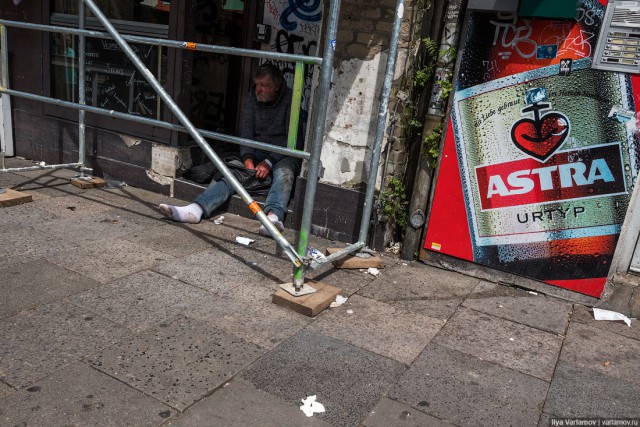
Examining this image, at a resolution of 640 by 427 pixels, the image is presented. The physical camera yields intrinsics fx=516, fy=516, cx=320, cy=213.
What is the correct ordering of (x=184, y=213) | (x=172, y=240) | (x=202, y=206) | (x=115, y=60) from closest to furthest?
(x=172, y=240) < (x=184, y=213) < (x=202, y=206) < (x=115, y=60)

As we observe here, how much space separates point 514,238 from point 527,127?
0.87 metres

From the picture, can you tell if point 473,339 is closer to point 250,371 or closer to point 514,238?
point 514,238

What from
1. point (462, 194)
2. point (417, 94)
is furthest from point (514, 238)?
point (417, 94)

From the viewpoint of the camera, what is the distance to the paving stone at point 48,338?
2543 millimetres

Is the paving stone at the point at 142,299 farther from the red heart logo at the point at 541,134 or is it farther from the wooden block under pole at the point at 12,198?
the red heart logo at the point at 541,134

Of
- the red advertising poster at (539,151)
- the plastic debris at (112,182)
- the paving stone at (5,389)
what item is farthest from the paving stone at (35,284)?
the red advertising poster at (539,151)

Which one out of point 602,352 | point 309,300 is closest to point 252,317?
point 309,300

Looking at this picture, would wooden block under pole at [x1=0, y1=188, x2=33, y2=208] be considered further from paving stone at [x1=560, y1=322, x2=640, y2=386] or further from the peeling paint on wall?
paving stone at [x1=560, y1=322, x2=640, y2=386]

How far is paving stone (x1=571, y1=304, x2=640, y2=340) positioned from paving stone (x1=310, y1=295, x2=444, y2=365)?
111cm

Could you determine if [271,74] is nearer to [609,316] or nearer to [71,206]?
[71,206]

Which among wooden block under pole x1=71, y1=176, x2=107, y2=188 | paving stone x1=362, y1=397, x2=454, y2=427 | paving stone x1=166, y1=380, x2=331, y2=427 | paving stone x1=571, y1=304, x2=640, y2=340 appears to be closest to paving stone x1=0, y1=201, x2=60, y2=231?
wooden block under pole x1=71, y1=176, x2=107, y2=188

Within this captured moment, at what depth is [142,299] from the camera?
3.37 meters

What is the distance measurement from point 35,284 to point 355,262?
2.33 metres

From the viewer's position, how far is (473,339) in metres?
3.29
